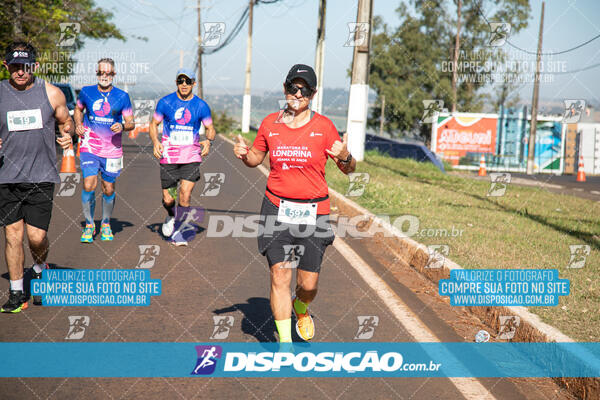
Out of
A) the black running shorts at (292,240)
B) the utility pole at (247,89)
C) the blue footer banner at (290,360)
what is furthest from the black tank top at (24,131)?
the utility pole at (247,89)

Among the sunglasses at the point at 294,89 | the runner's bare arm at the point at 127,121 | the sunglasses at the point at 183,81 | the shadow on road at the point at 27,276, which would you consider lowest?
the shadow on road at the point at 27,276

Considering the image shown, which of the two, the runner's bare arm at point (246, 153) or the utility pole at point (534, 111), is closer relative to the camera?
the runner's bare arm at point (246, 153)

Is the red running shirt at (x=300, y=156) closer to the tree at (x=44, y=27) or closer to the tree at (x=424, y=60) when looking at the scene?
the tree at (x=44, y=27)

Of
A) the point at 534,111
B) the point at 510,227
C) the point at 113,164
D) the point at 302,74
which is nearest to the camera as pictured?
Answer: the point at 302,74

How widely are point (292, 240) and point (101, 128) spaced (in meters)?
Result: 4.46

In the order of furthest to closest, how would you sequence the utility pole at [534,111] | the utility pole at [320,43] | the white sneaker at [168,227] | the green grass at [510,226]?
the utility pole at [534,111], the utility pole at [320,43], the white sneaker at [168,227], the green grass at [510,226]

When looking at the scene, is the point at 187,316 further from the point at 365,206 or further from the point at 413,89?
the point at 413,89

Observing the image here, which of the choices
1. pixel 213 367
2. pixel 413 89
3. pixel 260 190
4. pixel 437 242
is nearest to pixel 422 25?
pixel 413 89

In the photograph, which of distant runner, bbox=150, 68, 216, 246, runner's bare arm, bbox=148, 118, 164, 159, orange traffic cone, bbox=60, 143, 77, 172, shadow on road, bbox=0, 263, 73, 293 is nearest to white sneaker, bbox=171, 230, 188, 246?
distant runner, bbox=150, 68, 216, 246

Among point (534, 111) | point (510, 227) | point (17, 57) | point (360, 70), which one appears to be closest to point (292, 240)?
point (17, 57)

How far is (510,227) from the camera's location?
10.7 meters

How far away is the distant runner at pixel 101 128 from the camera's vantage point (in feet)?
27.4

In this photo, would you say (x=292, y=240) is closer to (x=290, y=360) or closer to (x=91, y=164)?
(x=290, y=360)

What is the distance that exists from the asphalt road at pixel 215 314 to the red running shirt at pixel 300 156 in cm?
122
